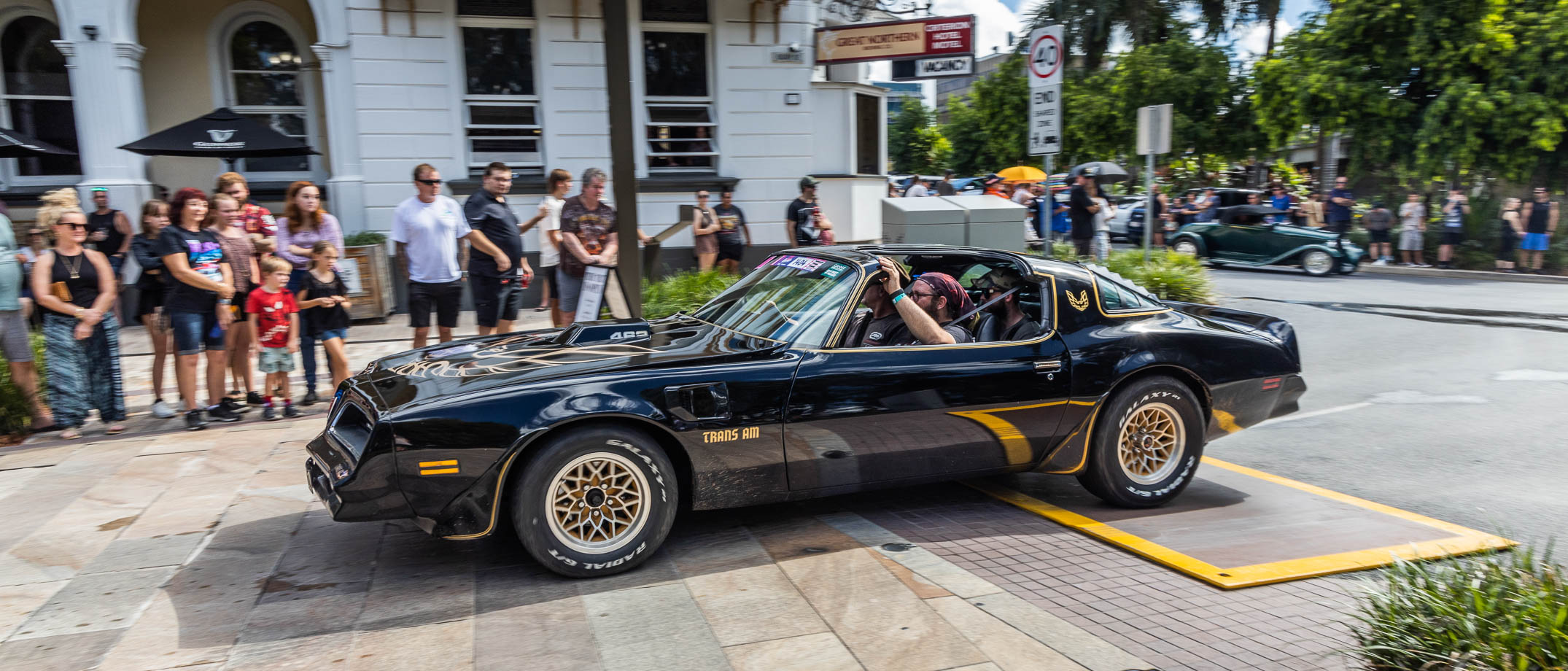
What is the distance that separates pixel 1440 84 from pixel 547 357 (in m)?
20.2

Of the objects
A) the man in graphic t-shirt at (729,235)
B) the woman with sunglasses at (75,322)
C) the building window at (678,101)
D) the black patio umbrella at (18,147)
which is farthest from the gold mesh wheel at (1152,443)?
the black patio umbrella at (18,147)

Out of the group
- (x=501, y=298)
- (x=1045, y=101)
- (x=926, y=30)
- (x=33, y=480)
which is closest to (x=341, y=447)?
(x=33, y=480)

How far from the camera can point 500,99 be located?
40.6ft

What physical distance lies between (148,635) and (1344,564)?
484 centimetres

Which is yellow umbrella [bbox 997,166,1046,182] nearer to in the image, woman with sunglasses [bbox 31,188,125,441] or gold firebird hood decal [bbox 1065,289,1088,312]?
gold firebird hood decal [bbox 1065,289,1088,312]

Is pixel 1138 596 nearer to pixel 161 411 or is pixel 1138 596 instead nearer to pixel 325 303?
pixel 325 303

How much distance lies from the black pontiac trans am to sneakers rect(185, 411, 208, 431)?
2.82 metres

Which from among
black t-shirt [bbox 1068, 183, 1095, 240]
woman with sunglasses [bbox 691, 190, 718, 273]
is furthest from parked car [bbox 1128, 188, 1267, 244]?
woman with sunglasses [bbox 691, 190, 718, 273]

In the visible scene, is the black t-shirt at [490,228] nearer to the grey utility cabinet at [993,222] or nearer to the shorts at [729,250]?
the shorts at [729,250]

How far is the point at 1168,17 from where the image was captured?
3089cm

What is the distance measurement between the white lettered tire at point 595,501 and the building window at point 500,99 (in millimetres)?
9235

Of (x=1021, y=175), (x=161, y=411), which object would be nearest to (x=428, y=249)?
(x=161, y=411)

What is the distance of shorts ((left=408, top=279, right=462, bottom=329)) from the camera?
7695 mm

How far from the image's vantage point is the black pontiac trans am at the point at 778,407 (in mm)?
3916
